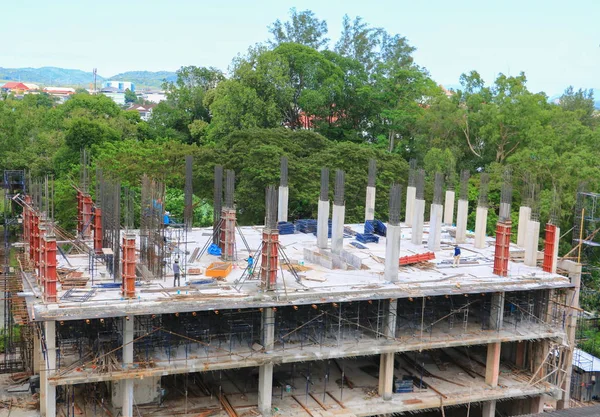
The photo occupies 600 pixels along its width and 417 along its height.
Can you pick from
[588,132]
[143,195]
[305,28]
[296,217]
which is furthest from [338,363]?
[305,28]

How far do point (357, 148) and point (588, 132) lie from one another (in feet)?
62.6

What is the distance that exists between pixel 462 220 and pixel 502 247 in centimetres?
890

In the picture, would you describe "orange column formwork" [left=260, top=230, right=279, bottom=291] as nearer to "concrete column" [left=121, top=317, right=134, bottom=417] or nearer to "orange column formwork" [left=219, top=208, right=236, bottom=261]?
"concrete column" [left=121, top=317, right=134, bottom=417]

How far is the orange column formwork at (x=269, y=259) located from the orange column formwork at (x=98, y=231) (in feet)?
32.0

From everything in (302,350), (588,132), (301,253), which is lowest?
(302,350)

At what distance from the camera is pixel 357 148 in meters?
57.4

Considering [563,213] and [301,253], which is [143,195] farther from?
[563,213]

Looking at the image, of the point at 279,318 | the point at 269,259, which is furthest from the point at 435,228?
the point at 269,259

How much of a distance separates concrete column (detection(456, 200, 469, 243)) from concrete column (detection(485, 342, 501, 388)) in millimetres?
10766

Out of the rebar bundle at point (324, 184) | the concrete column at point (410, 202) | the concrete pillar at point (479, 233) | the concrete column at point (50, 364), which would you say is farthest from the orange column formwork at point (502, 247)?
the concrete column at point (50, 364)

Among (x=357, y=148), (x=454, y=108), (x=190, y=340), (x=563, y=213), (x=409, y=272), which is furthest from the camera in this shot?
(x=454, y=108)

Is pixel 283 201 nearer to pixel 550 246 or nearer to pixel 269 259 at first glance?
pixel 269 259

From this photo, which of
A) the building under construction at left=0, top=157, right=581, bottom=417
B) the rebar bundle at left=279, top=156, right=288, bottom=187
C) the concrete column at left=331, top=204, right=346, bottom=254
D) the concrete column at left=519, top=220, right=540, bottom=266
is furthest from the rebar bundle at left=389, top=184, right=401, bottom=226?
the rebar bundle at left=279, top=156, right=288, bottom=187

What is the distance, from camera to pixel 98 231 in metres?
38.0
